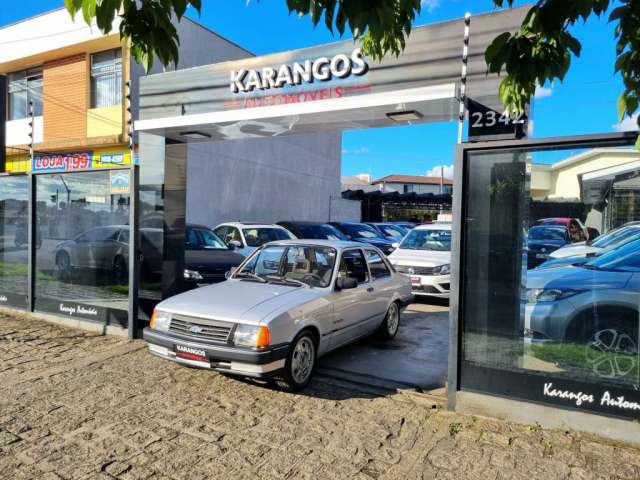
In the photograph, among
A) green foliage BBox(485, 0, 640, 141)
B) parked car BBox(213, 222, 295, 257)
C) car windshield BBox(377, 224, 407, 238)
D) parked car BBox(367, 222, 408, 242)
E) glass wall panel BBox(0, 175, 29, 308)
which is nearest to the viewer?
green foliage BBox(485, 0, 640, 141)

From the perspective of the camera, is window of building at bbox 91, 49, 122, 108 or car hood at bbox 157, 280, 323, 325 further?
window of building at bbox 91, 49, 122, 108

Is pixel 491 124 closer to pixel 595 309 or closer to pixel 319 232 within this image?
pixel 595 309

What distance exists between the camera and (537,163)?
4.36m

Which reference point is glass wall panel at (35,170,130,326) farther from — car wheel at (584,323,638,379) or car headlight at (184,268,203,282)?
car wheel at (584,323,638,379)

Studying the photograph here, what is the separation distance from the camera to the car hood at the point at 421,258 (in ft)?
31.8

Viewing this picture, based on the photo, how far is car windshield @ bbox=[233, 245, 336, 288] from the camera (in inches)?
233

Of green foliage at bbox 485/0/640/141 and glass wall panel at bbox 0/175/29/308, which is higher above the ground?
green foliage at bbox 485/0/640/141

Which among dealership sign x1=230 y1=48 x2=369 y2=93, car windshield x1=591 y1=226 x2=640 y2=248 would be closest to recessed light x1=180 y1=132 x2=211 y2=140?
dealership sign x1=230 y1=48 x2=369 y2=93

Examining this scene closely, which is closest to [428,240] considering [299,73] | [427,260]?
[427,260]

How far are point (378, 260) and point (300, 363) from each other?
2467 mm

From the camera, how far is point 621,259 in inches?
159

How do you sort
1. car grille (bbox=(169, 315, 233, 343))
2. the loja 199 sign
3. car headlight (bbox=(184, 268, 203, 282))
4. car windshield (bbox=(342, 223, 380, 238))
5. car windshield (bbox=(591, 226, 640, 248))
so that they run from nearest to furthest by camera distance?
car windshield (bbox=(591, 226, 640, 248)) < car grille (bbox=(169, 315, 233, 343)) < the loja 199 sign < car headlight (bbox=(184, 268, 203, 282)) < car windshield (bbox=(342, 223, 380, 238))

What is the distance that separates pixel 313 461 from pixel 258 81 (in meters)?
5.21

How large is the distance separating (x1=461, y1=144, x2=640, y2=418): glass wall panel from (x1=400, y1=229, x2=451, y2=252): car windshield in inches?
237
